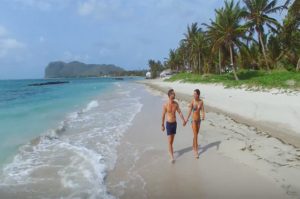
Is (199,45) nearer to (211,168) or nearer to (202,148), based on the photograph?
(202,148)

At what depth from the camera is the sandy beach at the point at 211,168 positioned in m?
5.71

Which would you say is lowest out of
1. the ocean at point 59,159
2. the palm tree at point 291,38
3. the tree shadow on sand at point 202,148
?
the ocean at point 59,159

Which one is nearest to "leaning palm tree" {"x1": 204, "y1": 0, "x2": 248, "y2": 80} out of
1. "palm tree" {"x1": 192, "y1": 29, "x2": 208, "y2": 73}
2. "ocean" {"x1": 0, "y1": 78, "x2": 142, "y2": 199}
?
"palm tree" {"x1": 192, "y1": 29, "x2": 208, "y2": 73}

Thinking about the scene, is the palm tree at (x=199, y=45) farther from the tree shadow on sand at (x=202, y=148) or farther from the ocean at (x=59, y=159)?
the tree shadow on sand at (x=202, y=148)

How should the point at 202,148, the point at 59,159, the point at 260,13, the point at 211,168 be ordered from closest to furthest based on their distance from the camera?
the point at 211,168
the point at 59,159
the point at 202,148
the point at 260,13

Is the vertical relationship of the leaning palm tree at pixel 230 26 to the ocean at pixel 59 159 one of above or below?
above

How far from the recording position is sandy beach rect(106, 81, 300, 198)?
5715mm

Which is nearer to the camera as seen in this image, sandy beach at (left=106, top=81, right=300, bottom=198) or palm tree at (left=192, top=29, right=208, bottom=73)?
sandy beach at (left=106, top=81, right=300, bottom=198)

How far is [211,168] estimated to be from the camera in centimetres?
695

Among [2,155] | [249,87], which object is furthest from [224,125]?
[249,87]

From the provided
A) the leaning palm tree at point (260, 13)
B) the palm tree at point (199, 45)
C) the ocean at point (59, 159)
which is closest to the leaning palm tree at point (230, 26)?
the leaning palm tree at point (260, 13)

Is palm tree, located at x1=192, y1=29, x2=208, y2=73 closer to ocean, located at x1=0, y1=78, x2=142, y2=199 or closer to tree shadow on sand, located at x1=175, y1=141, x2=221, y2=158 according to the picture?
ocean, located at x1=0, y1=78, x2=142, y2=199

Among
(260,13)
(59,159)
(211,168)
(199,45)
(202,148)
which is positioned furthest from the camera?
(199,45)

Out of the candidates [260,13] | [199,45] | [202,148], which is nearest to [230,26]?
[260,13]
